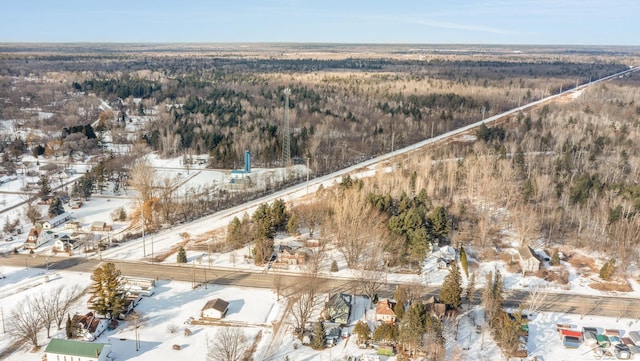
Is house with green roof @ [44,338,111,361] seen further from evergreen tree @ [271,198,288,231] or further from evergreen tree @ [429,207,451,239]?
evergreen tree @ [429,207,451,239]

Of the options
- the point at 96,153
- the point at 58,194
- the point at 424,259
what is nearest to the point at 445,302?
the point at 424,259

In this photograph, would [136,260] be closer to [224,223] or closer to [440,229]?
[224,223]

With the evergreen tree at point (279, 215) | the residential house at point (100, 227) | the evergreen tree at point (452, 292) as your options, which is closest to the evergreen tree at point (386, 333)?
the evergreen tree at point (452, 292)

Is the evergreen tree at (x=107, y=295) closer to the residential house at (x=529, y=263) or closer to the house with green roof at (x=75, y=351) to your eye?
the house with green roof at (x=75, y=351)

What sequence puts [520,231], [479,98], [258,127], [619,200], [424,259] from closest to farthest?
[424,259]
[520,231]
[619,200]
[258,127]
[479,98]

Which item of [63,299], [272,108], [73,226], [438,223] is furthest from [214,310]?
[272,108]

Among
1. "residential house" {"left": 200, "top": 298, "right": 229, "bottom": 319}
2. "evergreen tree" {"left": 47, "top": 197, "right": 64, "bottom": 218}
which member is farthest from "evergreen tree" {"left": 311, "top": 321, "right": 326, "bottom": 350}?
"evergreen tree" {"left": 47, "top": 197, "right": 64, "bottom": 218}

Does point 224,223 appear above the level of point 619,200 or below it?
below

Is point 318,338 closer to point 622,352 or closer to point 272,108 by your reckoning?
point 622,352
